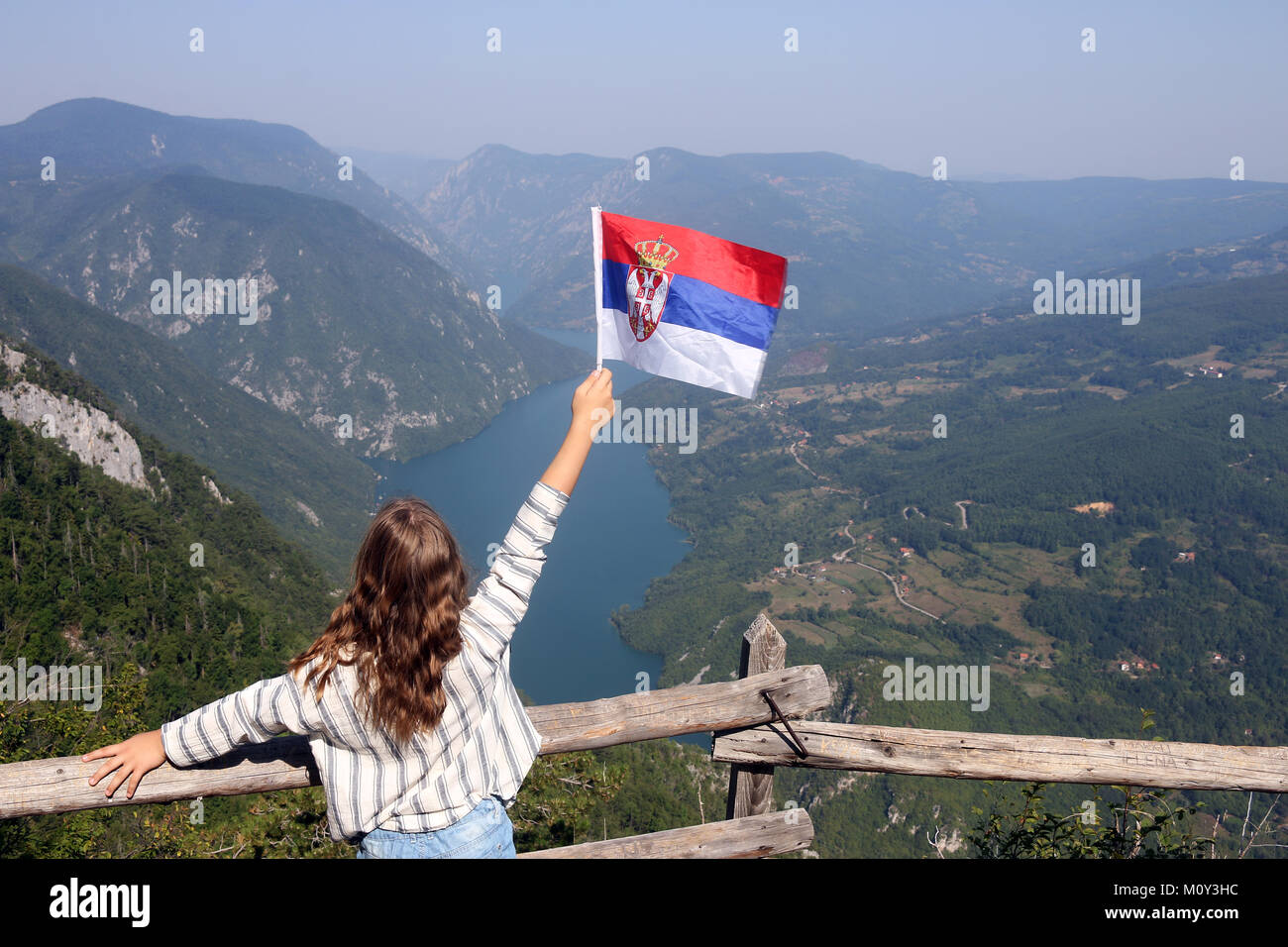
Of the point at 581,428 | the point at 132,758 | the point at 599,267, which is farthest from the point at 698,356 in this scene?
the point at 132,758

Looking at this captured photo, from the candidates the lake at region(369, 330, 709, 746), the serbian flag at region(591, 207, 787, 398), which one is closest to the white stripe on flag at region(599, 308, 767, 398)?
the serbian flag at region(591, 207, 787, 398)

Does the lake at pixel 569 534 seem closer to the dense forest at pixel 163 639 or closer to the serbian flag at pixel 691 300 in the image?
the dense forest at pixel 163 639

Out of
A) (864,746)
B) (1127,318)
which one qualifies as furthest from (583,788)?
(1127,318)

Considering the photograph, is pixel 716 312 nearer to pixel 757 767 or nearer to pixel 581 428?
pixel 581 428

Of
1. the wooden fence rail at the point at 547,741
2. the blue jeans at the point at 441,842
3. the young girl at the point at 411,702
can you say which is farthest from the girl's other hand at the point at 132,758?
the blue jeans at the point at 441,842

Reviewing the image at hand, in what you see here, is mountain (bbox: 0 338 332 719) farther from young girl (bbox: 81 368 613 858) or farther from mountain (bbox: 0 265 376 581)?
mountain (bbox: 0 265 376 581)
